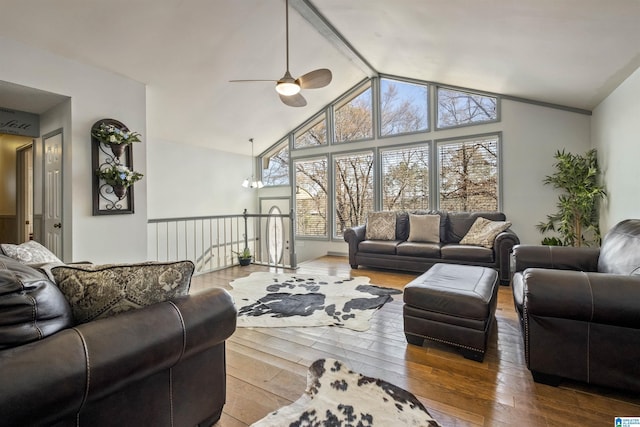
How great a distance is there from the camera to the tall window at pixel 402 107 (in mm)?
5566

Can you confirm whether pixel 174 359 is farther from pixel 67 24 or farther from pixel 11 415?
pixel 67 24

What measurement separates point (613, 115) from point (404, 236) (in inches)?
122

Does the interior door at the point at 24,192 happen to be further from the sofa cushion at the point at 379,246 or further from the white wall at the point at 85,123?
the sofa cushion at the point at 379,246

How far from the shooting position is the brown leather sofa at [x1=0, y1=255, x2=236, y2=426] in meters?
0.82

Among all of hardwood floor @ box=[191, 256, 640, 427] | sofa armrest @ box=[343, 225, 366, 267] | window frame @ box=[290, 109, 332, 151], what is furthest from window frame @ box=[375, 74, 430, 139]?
hardwood floor @ box=[191, 256, 640, 427]

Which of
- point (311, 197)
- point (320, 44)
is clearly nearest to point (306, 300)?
point (311, 197)

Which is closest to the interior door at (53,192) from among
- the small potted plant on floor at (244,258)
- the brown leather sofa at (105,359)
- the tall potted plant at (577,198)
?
the small potted plant on floor at (244,258)

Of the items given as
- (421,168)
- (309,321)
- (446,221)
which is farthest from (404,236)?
(309,321)

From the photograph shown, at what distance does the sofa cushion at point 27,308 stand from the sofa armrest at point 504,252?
4476 millimetres

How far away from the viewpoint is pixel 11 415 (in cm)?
75

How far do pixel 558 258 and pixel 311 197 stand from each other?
491 centimetres

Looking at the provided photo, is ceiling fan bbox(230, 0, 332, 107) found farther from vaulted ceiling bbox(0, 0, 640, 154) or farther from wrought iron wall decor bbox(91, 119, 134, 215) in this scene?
wrought iron wall decor bbox(91, 119, 134, 215)

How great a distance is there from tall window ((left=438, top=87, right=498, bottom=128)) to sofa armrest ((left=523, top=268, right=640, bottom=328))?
13.4 ft

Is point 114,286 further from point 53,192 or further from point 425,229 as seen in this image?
point 425,229
